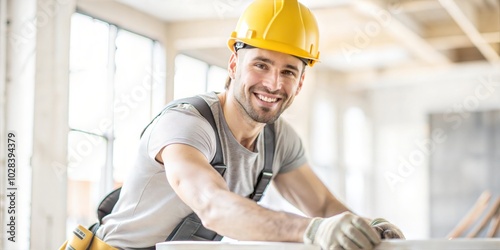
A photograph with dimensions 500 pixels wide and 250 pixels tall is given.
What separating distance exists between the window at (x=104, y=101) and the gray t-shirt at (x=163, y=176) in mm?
3704

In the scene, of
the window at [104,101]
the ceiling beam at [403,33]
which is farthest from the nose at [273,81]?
the ceiling beam at [403,33]

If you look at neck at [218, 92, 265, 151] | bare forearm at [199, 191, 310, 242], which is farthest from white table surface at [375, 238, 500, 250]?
neck at [218, 92, 265, 151]

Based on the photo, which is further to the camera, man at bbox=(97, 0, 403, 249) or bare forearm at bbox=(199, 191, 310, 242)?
man at bbox=(97, 0, 403, 249)

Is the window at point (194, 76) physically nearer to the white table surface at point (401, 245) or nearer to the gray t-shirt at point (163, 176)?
the gray t-shirt at point (163, 176)

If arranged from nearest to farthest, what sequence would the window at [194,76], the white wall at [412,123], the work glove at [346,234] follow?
the work glove at [346,234] < the window at [194,76] < the white wall at [412,123]

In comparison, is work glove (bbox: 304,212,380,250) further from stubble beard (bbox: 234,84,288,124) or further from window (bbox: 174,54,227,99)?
window (bbox: 174,54,227,99)

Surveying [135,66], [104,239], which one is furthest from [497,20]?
[104,239]

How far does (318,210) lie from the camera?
10.8ft

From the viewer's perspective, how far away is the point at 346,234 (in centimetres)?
192

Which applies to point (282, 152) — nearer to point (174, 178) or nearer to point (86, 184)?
point (174, 178)

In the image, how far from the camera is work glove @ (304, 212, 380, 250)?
6.28 ft

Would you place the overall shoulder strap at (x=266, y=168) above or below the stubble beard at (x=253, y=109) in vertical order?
below

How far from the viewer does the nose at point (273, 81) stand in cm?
272

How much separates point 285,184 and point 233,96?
0.63 metres
